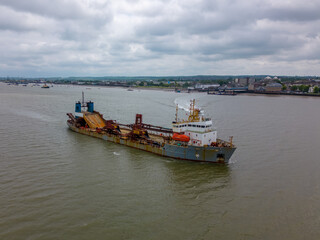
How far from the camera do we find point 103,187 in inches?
865

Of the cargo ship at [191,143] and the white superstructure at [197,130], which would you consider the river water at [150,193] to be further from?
the white superstructure at [197,130]

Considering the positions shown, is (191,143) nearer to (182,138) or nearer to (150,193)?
(182,138)

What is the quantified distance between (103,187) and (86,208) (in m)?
3.62

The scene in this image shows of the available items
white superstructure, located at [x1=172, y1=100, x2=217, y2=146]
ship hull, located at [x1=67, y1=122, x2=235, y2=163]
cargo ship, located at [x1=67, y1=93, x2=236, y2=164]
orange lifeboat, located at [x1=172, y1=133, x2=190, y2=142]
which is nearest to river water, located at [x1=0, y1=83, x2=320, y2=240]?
ship hull, located at [x1=67, y1=122, x2=235, y2=163]

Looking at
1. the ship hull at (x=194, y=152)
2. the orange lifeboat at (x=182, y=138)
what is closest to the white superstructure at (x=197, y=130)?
the orange lifeboat at (x=182, y=138)

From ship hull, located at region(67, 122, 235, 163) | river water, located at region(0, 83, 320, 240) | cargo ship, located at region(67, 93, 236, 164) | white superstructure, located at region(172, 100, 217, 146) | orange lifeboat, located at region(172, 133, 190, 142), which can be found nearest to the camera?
river water, located at region(0, 83, 320, 240)

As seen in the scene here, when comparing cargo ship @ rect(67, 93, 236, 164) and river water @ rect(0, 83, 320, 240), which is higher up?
cargo ship @ rect(67, 93, 236, 164)

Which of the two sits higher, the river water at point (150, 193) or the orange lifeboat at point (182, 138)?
the orange lifeboat at point (182, 138)

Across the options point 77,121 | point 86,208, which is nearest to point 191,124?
point 86,208

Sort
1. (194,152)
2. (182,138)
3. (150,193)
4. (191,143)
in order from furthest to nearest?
(191,143)
(182,138)
(194,152)
(150,193)

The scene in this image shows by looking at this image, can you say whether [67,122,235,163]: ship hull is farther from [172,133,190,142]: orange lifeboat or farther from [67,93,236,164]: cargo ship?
[172,133,190,142]: orange lifeboat

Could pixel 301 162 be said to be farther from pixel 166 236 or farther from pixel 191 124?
pixel 166 236

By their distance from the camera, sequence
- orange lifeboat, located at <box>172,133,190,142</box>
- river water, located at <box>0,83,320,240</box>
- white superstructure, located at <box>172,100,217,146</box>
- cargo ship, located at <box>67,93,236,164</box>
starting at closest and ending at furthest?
river water, located at <box>0,83,320,240</box>
cargo ship, located at <box>67,93,236,164</box>
white superstructure, located at <box>172,100,217,146</box>
orange lifeboat, located at <box>172,133,190,142</box>

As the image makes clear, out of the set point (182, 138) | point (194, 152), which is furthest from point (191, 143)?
point (194, 152)
